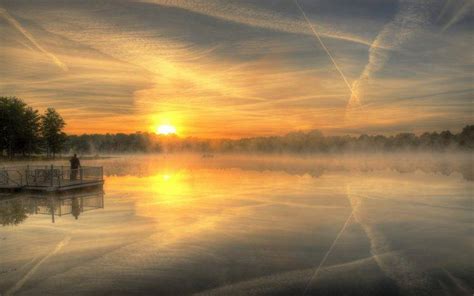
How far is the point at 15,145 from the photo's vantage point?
352 feet

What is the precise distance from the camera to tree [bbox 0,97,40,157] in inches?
4070

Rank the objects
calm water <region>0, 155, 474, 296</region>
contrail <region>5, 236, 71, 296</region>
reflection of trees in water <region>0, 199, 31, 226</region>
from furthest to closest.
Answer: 1. reflection of trees in water <region>0, 199, 31, 226</region>
2. calm water <region>0, 155, 474, 296</region>
3. contrail <region>5, 236, 71, 296</region>

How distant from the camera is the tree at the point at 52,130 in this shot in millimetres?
125800

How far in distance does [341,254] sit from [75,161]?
123 ft

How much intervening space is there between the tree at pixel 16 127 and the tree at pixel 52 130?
10865mm

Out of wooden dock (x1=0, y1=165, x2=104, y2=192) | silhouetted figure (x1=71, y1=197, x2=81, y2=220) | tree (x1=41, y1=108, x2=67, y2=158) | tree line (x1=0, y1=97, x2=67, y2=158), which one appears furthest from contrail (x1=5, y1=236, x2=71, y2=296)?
tree (x1=41, y1=108, x2=67, y2=158)

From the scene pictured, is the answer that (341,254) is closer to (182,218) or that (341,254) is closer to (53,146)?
(182,218)

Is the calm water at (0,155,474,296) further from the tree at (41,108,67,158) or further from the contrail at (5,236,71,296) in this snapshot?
the tree at (41,108,67,158)

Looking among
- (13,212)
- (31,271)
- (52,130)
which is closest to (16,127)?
(52,130)

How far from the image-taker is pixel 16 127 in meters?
104

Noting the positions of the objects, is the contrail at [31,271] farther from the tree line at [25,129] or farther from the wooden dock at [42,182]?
the tree line at [25,129]

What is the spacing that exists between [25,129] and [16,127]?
292 cm

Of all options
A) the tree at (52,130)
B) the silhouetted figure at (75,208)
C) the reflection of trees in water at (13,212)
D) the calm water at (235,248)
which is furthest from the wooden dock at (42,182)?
the tree at (52,130)

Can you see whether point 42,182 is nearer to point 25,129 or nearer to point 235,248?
point 235,248
